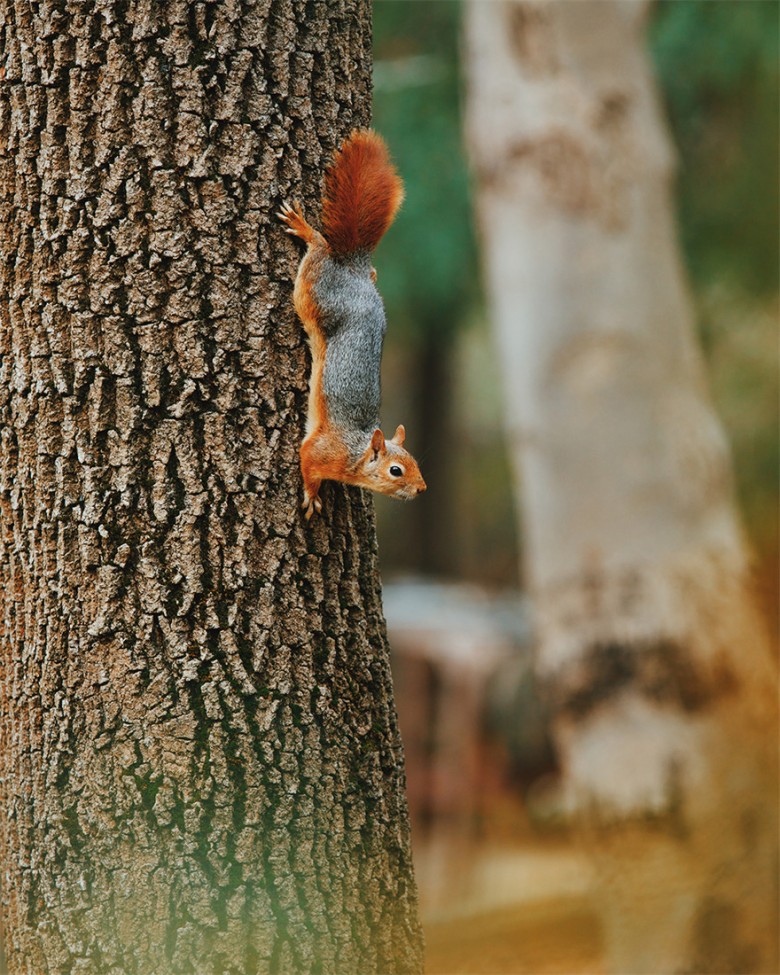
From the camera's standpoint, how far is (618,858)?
4.16m

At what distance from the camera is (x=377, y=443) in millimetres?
1857

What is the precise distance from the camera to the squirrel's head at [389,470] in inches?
73.0

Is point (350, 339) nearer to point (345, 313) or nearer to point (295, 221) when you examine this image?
point (345, 313)

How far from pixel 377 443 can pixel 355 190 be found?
16.0 inches

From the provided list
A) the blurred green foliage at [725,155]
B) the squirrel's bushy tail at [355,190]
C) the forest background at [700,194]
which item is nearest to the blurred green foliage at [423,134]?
the forest background at [700,194]

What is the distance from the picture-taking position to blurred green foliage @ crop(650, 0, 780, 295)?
23.5ft

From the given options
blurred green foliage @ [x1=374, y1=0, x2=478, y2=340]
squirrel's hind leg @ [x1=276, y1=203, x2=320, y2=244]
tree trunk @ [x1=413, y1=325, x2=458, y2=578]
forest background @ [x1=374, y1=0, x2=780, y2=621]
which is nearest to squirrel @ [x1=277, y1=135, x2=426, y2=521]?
squirrel's hind leg @ [x1=276, y1=203, x2=320, y2=244]

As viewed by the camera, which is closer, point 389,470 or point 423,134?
point 389,470

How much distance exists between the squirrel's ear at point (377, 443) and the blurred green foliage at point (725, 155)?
19.3ft

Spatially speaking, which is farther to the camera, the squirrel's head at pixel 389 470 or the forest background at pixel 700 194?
the forest background at pixel 700 194

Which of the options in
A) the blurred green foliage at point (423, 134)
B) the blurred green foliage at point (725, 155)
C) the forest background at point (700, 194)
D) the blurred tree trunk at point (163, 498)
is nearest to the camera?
the blurred tree trunk at point (163, 498)

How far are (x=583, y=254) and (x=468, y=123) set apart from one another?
33.4 inches

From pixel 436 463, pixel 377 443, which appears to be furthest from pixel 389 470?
pixel 436 463

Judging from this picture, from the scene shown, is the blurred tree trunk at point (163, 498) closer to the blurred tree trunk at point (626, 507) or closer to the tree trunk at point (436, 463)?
the blurred tree trunk at point (626, 507)
